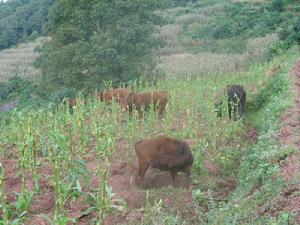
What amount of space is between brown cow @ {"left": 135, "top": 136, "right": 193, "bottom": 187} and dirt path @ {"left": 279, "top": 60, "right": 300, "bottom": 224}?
52.9 inches

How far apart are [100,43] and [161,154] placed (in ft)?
33.9

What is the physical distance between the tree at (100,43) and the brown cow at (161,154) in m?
9.71

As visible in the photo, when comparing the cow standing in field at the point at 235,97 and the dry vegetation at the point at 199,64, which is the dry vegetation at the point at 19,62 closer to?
the dry vegetation at the point at 199,64

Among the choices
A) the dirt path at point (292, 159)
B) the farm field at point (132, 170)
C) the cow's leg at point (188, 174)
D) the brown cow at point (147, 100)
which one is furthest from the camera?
the brown cow at point (147, 100)

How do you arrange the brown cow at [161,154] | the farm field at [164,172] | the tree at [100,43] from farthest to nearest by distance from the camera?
the tree at [100,43] → the brown cow at [161,154] → the farm field at [164,172]

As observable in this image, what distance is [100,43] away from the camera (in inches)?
667

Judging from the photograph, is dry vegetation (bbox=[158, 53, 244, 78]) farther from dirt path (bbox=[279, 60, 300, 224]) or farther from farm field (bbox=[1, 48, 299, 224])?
dirt path (bbox=[279, 60, 300, 224])

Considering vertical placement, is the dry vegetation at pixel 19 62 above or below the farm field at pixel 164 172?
below

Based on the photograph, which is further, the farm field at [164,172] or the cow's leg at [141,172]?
the cow's leg at [141,172]

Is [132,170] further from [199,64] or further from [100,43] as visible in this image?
[199,64]

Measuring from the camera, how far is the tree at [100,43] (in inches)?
671

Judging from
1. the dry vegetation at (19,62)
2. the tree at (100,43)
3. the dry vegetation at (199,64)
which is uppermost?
the tree at (100,43)

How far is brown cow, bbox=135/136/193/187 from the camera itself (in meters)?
7.08

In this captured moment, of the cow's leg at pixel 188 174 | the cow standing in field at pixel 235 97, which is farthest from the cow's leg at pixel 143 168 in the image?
the cow standing in field at pixel 235 97
